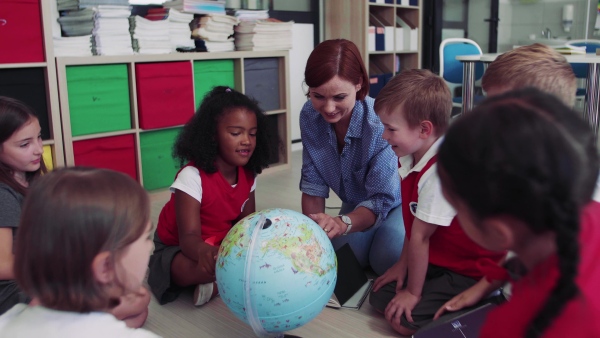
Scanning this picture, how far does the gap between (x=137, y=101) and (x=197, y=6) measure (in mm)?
817

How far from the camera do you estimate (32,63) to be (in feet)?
9.55

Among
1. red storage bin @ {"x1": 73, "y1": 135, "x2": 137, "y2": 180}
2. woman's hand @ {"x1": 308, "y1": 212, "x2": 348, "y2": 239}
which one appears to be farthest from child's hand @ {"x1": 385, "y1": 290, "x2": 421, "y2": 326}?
red storage bin @ {"x1": 73, "y1": 135, "x2": 137, "y2": 180}

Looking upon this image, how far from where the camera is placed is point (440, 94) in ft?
5.80

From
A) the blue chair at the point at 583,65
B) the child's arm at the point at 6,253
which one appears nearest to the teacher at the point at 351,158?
the child's arm at the point at 6,253

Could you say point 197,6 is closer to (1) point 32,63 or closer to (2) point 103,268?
(1) point 32,63

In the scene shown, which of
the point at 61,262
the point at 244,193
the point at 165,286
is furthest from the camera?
the point at 244,193

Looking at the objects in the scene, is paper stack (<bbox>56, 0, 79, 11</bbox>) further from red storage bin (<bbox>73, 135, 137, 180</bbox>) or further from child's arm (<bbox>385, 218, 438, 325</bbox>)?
child's arm (<bbox>385, 218, 438, 325</bbox>)

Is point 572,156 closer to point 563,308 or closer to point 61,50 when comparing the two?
point 563,308

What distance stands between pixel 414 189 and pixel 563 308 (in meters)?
1.03

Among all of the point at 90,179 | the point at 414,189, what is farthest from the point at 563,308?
the point at 414,189

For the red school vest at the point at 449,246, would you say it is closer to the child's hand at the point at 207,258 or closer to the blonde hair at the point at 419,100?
the blonde hair at the point at 419,100

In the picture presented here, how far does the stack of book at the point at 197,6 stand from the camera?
12.0 feet

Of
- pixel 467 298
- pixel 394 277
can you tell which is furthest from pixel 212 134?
pixel 467 298

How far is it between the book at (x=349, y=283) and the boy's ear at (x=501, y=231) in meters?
1.25
